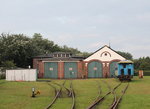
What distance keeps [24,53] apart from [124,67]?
26.6m

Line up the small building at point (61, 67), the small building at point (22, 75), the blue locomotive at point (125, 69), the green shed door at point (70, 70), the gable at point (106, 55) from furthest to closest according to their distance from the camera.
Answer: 1. the green shed door at point (70, 70)
2. the small building at point (61, 67)
3. the gable at point (106, 55)
4. the small building at point (22, 75)
5. the blue locomotive at point (125, 69)

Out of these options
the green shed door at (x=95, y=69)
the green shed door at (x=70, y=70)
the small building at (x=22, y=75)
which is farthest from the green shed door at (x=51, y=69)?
the small building at (x=22, y=75)

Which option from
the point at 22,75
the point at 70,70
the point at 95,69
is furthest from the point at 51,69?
the point at 22,75

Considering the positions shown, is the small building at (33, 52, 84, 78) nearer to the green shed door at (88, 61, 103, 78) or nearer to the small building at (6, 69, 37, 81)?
the green shed door at (88, 61, 103, 78)

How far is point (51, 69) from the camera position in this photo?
174 feet

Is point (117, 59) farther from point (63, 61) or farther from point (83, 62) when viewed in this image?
point (63, 61)

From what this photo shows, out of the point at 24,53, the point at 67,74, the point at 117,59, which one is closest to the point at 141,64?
the point at 117,59

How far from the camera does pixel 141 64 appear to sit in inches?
2776

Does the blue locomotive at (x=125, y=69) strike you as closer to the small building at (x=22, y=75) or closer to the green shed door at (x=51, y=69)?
the small building at (x=22, y=75)

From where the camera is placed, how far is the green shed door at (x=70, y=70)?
173 feet

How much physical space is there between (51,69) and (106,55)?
38.9ft

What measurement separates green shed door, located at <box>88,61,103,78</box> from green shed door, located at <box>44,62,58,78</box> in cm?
709

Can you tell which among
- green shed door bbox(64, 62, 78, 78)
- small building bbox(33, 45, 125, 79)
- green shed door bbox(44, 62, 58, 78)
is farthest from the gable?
green shed door bbox(44, 62, 58, 78)

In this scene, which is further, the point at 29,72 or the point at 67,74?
the point at 67,74
